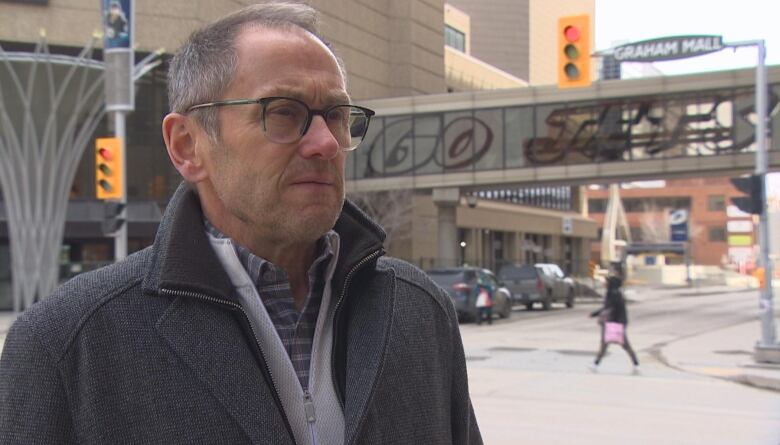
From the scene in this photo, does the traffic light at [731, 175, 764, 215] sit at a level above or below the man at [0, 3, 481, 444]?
above

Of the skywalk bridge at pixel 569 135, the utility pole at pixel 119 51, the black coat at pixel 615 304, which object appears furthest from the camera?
the skywalk bridge at pixel 569 135

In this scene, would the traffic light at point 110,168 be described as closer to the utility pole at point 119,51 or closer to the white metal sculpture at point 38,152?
the utility pole at point 119,51

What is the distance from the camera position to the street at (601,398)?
Result: 9375mm

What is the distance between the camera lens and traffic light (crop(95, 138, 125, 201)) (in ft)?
59.8

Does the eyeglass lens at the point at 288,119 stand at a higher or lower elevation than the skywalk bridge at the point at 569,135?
lower

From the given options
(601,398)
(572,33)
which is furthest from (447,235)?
(601,398)

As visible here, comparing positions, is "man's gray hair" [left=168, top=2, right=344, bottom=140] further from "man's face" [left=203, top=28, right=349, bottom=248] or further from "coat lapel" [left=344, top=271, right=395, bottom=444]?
"coat lapel" [left=344, top=271, right=395, bottom=444]

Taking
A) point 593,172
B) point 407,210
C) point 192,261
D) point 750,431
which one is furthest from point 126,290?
point 407,210

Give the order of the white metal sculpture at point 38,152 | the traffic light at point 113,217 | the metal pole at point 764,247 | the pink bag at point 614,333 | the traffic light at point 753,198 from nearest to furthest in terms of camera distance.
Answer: the pink bag at point 614,333
the metal pole at point 764,247
the traffic light at point 753,198
the traffic light at point 113,217
the white metal sculpture at point 38,152

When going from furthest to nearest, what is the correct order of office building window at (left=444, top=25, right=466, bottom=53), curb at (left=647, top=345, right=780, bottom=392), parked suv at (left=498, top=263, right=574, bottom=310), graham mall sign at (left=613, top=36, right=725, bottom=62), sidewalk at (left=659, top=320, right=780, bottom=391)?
office building window at (left=444, top=25, right=466, bottom=53) → parked suv at (left=498, top=263, right=574, bottom=310) → graham mall sign at (left=613, top=36, right=725, bottom=62) → sidewalk at (left=659, top=320, right=780, bottom=391) → curb at (left=647, top=345, right=780, bottom=392)

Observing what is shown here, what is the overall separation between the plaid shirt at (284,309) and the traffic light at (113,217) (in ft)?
56.5

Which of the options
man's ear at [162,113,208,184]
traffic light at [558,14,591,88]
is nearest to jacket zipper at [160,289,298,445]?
man's ear at [162,113,208,184]

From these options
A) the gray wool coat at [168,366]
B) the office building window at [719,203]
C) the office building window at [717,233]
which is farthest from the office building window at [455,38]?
the gray wool coat at [168,366]

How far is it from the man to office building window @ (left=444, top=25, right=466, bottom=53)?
2647 inches
